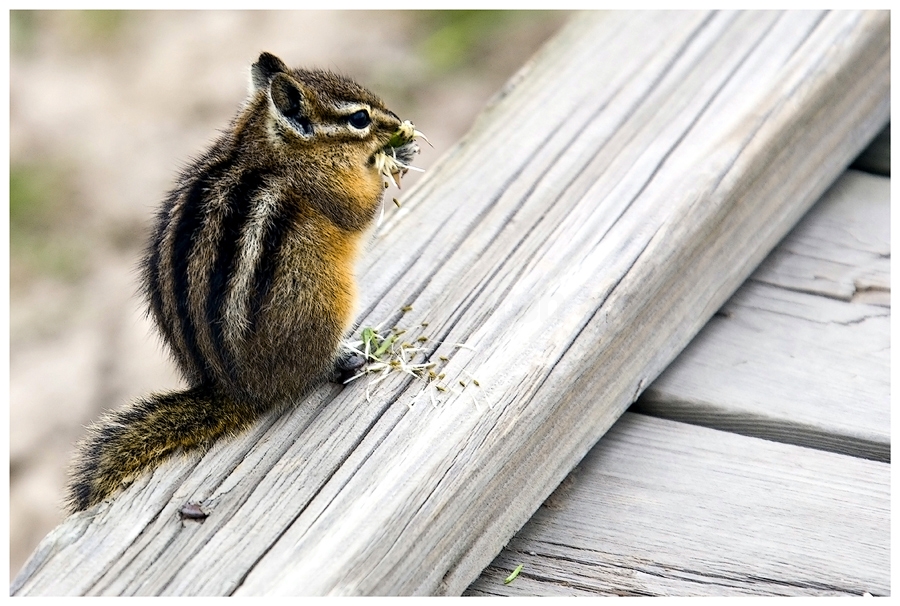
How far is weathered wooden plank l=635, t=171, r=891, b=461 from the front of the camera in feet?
5.75

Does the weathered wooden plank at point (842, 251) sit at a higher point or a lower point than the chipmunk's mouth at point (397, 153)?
higher

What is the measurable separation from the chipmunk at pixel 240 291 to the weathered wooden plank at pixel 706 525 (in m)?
0.41

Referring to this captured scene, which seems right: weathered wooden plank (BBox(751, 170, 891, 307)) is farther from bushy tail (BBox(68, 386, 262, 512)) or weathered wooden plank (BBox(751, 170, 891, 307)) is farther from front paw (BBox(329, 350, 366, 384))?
bushy tail (BBox(68, 386, 262, 512))

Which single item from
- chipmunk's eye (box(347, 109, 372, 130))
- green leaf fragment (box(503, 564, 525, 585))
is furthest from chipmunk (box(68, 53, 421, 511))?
green leaf fragment (box(503, 564, 525, 585))

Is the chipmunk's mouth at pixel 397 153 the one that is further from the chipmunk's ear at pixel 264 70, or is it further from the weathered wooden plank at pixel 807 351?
the weathered wooden plank at pixel 807 351

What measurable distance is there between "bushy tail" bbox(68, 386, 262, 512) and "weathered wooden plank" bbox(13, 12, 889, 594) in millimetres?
47

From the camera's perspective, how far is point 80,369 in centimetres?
345

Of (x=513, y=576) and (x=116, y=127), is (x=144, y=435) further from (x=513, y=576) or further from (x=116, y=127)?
(x=116, y=127)

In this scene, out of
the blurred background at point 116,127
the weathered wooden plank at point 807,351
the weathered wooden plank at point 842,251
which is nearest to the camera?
the weathered wooden plank at point 807,351

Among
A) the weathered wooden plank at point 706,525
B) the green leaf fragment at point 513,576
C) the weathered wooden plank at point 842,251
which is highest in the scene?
the weathered wooden plank at point 842,251

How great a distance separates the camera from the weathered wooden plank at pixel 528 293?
4.44 feet

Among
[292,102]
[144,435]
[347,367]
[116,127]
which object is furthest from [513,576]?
[116,127]

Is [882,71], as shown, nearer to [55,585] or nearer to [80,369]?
[55,585]

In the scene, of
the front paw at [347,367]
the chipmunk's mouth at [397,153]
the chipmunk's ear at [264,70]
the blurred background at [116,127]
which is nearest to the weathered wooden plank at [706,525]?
the front paw at [347,367]
